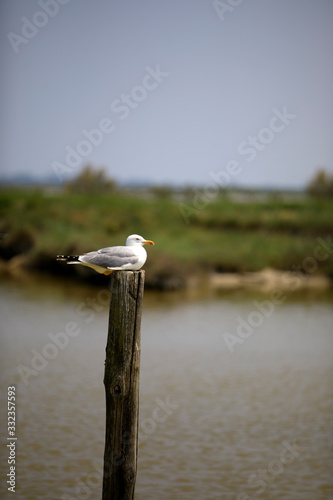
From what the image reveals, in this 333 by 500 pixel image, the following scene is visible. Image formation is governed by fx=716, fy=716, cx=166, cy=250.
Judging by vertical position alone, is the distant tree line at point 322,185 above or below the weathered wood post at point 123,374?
above

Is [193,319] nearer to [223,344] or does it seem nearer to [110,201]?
[223,344]

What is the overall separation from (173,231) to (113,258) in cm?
2343

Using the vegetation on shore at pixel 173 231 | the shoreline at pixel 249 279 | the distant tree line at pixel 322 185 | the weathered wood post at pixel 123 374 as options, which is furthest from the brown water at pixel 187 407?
the distant tree line at pixel 322 185

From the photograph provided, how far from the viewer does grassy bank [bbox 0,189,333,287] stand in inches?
946

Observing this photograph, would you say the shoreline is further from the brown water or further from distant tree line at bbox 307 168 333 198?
distant tree line at bbox 307 168 333 198

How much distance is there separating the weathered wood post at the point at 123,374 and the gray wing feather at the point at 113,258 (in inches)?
5.4

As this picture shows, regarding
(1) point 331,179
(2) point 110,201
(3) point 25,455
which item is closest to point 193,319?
(3) point 25,455

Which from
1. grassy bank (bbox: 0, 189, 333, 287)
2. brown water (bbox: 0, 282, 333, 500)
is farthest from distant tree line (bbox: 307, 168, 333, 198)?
brown water (bbox: 0, 282, 333, 500)

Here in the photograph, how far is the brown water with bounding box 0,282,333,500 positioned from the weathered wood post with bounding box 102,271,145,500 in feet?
8.53

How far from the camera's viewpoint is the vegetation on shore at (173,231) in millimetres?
23906

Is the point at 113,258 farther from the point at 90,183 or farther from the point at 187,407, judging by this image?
the point at 90,183

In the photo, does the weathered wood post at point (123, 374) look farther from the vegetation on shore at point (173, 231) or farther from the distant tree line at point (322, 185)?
the distant tree line at point (322, 185)

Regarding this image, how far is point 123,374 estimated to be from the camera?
16.3 ft

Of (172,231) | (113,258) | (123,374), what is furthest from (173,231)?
(123,374)
